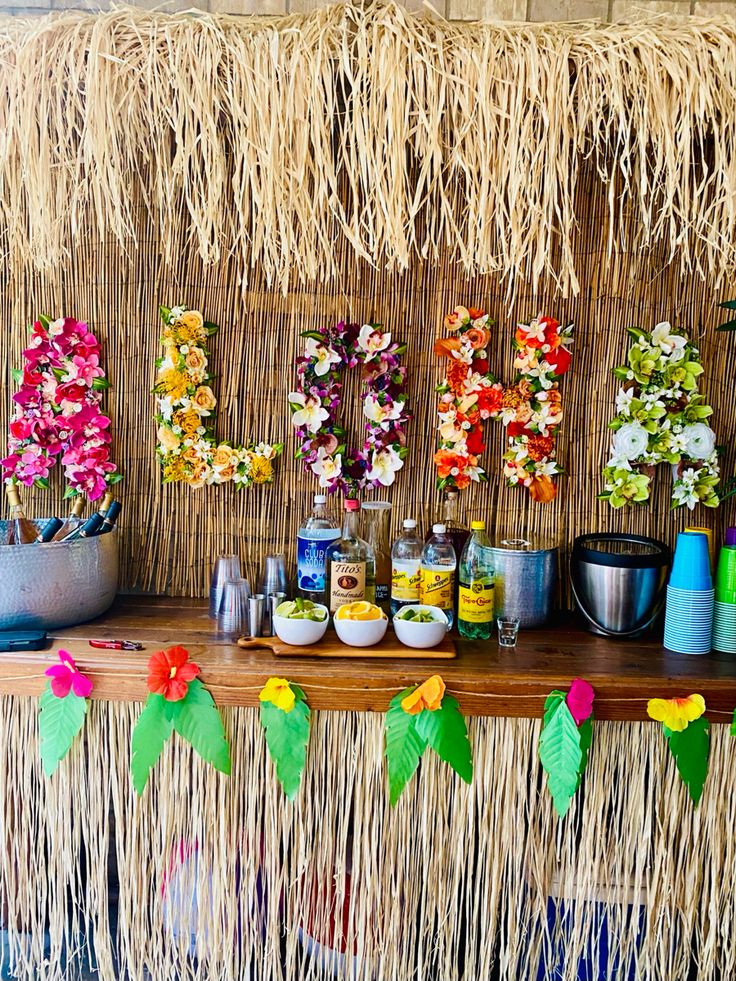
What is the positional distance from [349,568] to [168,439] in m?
0.61

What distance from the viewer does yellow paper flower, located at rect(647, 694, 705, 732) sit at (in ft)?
4.99

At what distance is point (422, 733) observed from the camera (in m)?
1.53

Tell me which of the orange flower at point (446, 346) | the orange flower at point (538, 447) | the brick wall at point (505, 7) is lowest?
the orange flower at point (538, 447)

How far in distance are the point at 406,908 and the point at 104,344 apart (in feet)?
5.17

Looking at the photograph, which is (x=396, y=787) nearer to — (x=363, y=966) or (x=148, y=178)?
(x=363, y=966)

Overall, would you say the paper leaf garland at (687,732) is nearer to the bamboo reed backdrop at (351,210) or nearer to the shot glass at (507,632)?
the shot glass at (507,632)

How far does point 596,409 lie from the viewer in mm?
1956

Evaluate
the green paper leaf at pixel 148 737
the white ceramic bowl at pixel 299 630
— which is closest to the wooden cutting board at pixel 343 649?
the white ceramic bowl at pixel 299 630

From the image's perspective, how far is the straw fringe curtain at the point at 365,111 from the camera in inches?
64.3

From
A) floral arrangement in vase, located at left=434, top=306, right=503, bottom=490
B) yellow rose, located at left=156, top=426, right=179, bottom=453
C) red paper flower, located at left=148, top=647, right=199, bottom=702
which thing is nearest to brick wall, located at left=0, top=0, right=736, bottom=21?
floral arrangement in vase, located at left=434, top=306, right=503, bottom=490

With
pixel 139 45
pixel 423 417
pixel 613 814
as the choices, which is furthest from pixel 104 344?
pixel 613 814

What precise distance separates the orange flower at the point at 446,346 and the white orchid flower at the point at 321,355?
10.5 inches

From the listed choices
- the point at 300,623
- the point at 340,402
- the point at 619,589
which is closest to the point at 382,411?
the point at 340,402

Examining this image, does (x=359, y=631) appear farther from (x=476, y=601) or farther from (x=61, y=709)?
(x=61, y=709)
